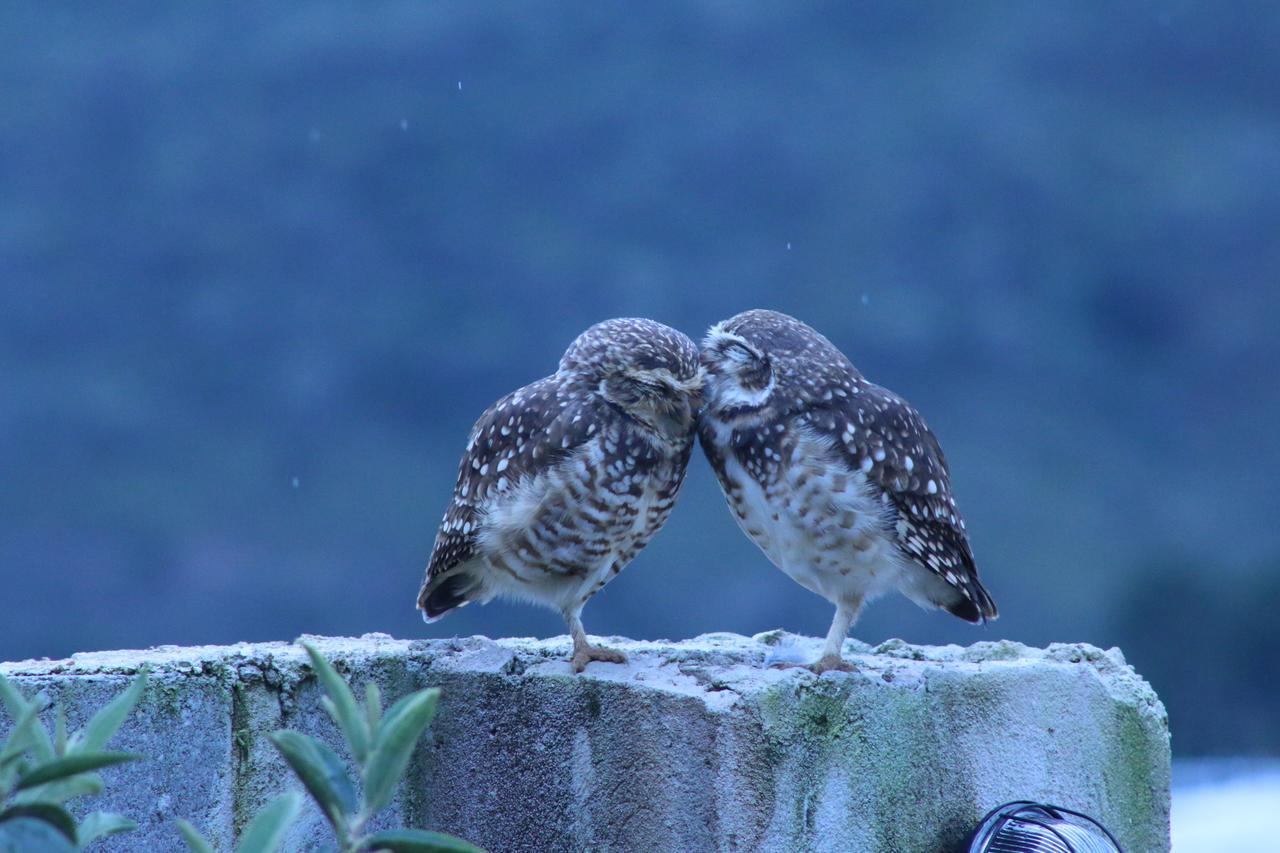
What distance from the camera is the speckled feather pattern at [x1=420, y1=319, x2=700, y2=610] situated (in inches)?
94.9

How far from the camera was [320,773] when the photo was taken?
1.08 metres

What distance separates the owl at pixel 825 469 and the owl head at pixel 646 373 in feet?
0.32

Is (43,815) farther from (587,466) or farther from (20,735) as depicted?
(587,466)

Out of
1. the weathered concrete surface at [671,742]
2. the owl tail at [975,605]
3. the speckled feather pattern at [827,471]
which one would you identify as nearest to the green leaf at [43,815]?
the weathered concrete surface at [671,742]

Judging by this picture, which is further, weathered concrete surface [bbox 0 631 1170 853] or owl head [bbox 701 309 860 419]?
owl head [bbox 701 309 860 419]

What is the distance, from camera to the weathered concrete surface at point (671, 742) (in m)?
2.18

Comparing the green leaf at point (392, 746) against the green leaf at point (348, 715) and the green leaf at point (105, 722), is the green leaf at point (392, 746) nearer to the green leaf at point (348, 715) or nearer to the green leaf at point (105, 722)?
the green leaf at point (348, 715)

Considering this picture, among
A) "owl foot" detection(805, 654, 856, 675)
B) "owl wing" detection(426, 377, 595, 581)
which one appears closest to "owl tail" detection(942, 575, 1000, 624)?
"owl foot" detection(805, 654, 856, 675)

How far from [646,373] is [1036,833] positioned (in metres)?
1.06

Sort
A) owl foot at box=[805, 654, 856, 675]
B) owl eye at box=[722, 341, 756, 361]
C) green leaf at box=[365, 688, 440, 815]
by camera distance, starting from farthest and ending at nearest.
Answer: owl eye at box=[722, 341, 756, 361] → owl foot at box=[805, 654, 856, 675] → green leaf at box=[365, 688, 440, 815]

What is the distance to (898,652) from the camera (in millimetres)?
2947

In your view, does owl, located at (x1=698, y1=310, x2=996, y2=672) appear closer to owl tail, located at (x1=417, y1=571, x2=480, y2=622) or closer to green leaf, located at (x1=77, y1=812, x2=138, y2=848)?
owl tail, located at (x1=417, y1=571, x2=480, y2=622)

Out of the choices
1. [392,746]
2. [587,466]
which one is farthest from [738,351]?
[392,746]

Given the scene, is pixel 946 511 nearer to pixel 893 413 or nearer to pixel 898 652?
pixel 893 413
